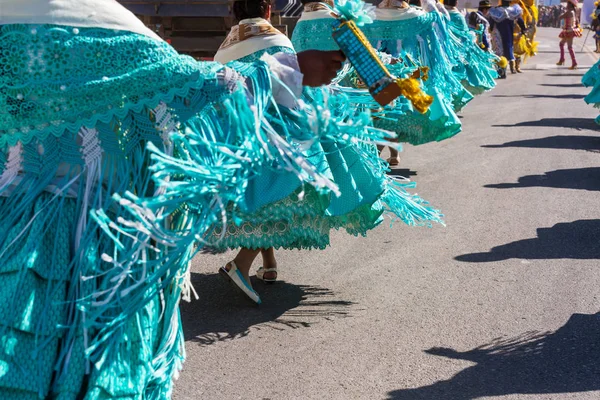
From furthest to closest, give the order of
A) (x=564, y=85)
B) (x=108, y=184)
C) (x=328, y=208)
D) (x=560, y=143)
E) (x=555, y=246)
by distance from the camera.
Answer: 1. (x=564, y=85)
2. (x=560, y=143)
3. (x=555, y=246)
4. (x=328, y=208)
5. (x=108, y=184)

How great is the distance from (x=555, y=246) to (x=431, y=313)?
173 cm

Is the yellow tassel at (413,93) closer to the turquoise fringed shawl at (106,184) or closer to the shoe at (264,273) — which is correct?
the turquoise fringed shawl at (106,184)

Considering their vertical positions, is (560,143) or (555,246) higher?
(555,246)

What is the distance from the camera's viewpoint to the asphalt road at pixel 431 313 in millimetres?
3926

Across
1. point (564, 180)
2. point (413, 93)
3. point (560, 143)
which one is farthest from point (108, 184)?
point (560, 143)

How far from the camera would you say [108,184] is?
2486 millimetres

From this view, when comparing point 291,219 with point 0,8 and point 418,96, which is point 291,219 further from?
point 0,8

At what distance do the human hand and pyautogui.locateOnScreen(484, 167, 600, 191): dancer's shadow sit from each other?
5.66 m

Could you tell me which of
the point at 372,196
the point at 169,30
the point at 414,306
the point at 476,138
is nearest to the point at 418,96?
the point at 372,196

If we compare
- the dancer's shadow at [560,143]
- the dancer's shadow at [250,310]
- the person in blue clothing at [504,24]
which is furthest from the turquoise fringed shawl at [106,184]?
the person in blue clothing at [504,24]

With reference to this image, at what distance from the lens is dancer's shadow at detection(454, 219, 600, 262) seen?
19.3 feet

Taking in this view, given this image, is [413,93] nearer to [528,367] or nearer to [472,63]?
[528,367]

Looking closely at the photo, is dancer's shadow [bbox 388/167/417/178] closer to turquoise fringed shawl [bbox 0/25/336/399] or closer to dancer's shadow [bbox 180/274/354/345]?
dancer's shadow [bbox 180/274/354/345]

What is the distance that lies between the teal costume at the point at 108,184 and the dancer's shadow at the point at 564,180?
6034 mm
